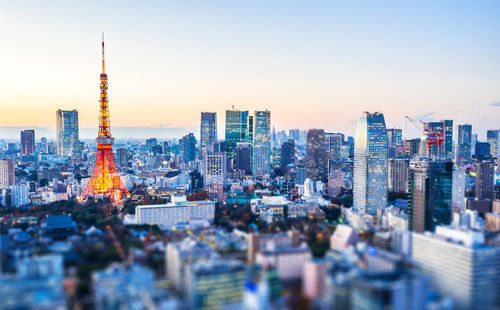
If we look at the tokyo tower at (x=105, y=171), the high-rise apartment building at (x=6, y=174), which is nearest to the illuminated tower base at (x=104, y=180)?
the tokyo tower at (x=105, y=171)

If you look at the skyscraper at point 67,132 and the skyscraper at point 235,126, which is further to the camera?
the skyscraper at point 67,132

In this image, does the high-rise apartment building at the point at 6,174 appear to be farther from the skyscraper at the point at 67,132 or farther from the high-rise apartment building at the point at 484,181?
the high-rise apartment building at the point at 484,181

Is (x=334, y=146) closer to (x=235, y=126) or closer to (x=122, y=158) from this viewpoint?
(x=235, y=126)

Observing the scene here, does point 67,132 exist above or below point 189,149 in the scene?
above

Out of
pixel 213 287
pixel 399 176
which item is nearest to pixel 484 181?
pixel 399 176

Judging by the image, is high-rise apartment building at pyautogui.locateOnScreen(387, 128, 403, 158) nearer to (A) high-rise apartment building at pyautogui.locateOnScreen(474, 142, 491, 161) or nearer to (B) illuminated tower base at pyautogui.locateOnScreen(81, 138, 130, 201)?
(A) high-rise apartment building at pyautogui.locateOnScreen(474, 142, 491, 161)

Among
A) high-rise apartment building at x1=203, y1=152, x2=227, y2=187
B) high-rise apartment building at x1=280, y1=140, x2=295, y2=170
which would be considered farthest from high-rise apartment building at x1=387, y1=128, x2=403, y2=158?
high-rise apartment building at x1=203, y1=152, x2=227, y2=187

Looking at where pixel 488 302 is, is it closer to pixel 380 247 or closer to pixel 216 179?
pixel 380 247
